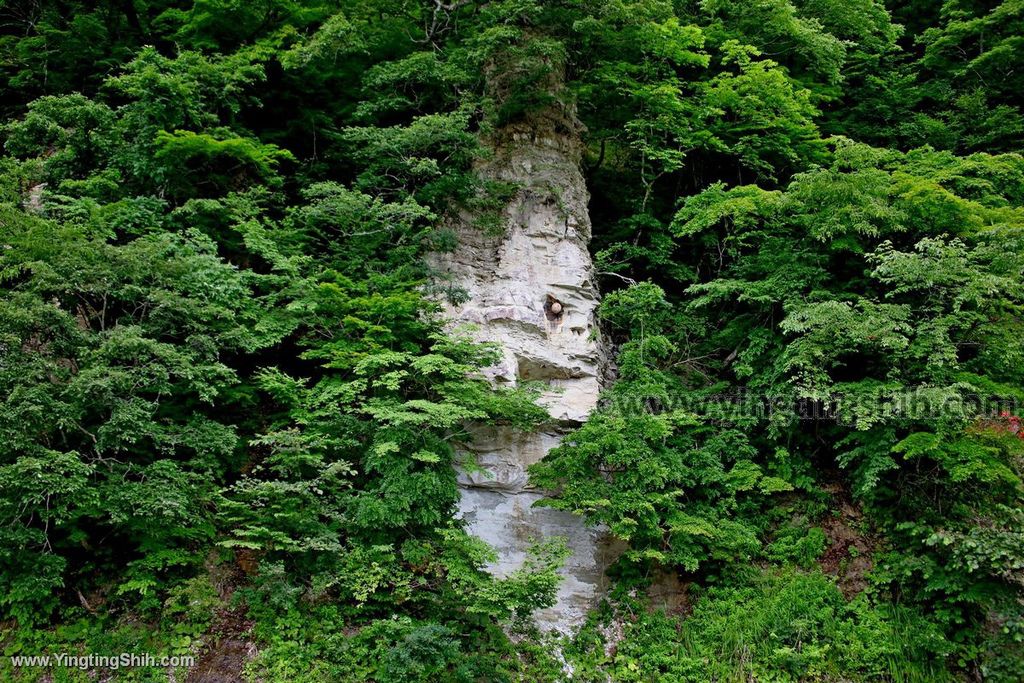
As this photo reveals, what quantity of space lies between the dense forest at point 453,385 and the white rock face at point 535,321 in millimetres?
336

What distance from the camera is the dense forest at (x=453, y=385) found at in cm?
650

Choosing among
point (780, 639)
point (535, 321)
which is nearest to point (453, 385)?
point (535, 321)

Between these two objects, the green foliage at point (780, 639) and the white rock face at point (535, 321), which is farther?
the white rock face at point (535, 321)

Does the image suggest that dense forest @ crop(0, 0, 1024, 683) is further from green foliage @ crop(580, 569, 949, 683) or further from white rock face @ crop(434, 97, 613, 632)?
white rock face @ crop(434, 97, 613, 632)

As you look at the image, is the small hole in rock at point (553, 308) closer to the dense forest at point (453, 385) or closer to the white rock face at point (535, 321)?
the white rock face at point (535, 321)

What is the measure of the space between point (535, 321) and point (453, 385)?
2367 mm

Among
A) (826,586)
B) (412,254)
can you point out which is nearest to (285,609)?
(412,254)

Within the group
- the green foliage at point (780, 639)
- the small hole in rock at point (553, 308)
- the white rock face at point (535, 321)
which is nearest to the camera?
the green foliage at point (780, 639)

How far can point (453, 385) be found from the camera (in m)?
7.66

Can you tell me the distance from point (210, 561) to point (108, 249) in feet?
12.1

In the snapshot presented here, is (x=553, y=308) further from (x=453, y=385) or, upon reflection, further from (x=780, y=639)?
(x=780, y=639)

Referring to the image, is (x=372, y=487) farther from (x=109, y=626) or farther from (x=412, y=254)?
(x=412, y=254)

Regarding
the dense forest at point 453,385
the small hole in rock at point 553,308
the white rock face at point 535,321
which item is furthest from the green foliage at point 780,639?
the small hole in rock at point 553,308

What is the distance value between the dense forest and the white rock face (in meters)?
0.34
